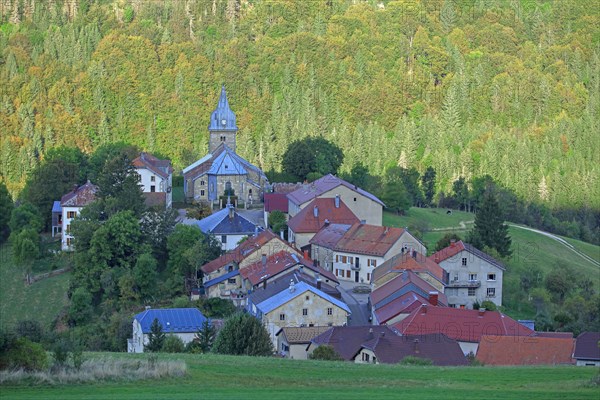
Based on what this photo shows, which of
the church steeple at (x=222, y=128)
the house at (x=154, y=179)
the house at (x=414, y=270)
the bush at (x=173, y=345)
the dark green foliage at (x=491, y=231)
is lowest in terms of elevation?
the bush at (x=173, y=345)

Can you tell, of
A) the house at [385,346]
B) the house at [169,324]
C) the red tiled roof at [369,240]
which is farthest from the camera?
the red tiled roof at [369,240]

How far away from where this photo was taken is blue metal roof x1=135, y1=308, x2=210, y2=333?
45344mm

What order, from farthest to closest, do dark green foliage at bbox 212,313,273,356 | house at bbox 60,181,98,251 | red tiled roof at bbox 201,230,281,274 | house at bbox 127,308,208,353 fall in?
house at bbox 60,181,98,251
red tiled roof at bbox 201,230,281,274
house at bbox 127,308,208,353
dark green foliage at bbox 212,313,273,356

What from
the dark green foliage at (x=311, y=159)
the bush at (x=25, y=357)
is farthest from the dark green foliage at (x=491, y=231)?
the bush at (x=25, y=357)

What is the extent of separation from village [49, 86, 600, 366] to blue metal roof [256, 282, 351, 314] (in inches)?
2.9

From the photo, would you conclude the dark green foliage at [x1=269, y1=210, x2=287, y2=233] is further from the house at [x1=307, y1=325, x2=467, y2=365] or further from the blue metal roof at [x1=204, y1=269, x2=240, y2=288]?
the house at [x1=307, y1=325, x2=467, y2=365]

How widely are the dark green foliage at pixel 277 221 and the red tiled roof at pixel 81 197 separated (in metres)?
9.89

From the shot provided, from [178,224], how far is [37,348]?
112 feet

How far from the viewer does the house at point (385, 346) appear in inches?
1422

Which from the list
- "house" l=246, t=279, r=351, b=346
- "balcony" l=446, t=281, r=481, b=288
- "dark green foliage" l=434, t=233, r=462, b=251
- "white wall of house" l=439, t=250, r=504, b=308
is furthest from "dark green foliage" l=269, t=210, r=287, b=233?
"house" l=246, t=279, r=351, b=346

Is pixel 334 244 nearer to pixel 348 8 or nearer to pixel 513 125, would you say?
pixel 513 125

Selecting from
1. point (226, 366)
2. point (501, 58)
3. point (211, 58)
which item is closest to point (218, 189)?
point (226, 366)

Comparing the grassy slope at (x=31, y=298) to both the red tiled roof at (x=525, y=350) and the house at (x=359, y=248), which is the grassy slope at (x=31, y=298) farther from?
the red tiled roof at (x=525, y=350)

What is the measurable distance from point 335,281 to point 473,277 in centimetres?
631
